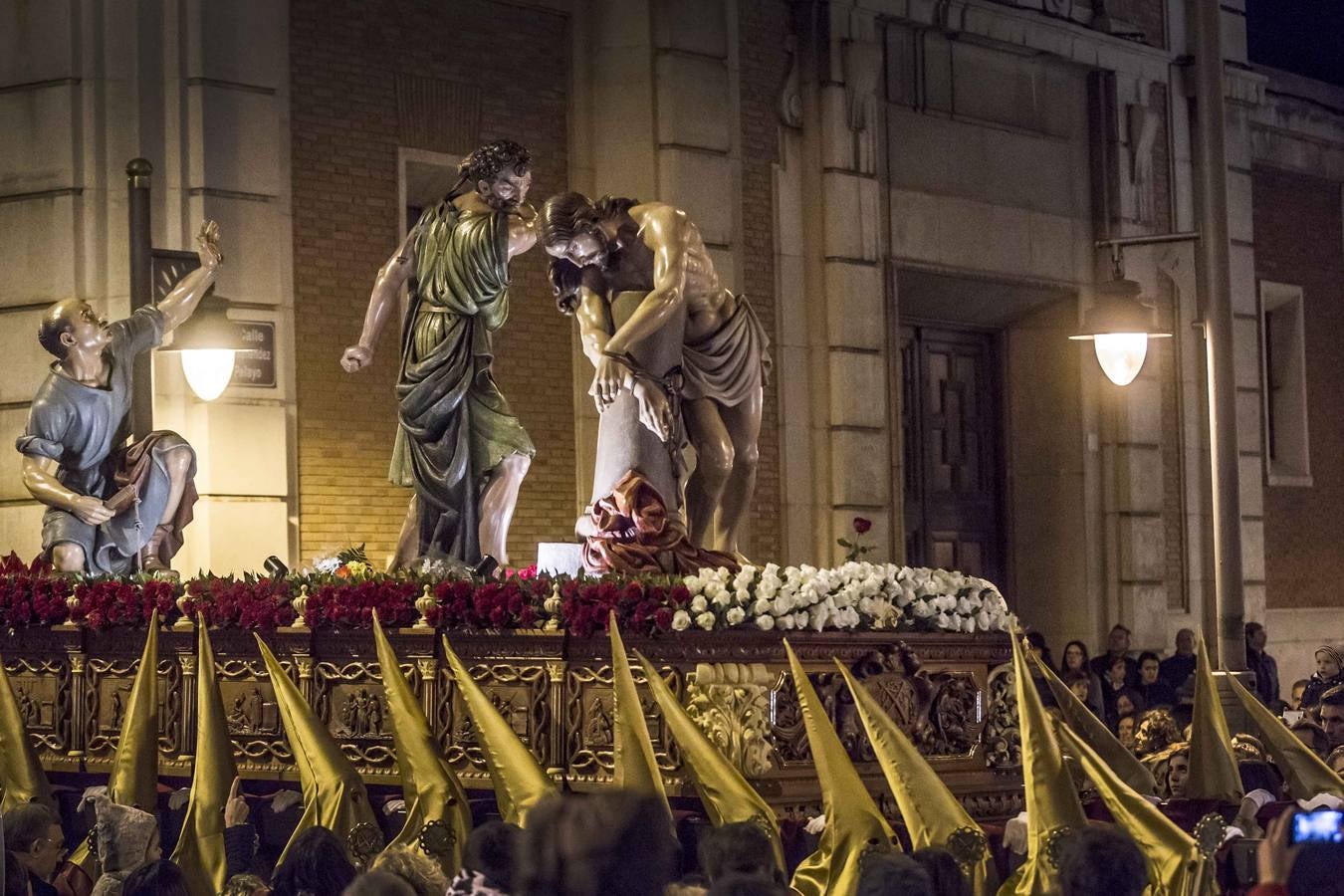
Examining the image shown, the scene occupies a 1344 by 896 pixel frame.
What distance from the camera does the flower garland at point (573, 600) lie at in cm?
838

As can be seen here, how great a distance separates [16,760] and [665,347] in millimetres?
3441

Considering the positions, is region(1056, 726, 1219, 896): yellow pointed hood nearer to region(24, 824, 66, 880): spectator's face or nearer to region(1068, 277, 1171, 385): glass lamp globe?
region(24, 824, 66, 880): spectator's face

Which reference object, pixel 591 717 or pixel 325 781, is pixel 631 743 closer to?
pixel 325 781

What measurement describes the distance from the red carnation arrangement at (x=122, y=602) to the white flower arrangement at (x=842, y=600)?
8.59ft

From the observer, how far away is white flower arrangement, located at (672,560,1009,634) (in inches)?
329

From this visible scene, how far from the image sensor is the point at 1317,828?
4824 millimetres

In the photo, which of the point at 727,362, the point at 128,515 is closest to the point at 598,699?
the point at 727,362

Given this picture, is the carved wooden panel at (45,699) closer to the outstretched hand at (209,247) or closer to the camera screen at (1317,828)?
the outstretched hand at (209,247)

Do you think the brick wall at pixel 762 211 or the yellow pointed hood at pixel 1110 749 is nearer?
the yellow pointed hood at pixel 1110 749

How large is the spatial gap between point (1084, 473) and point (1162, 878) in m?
13.5

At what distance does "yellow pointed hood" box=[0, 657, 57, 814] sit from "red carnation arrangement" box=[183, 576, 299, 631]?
896 mm

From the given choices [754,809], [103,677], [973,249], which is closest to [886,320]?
[973,249]

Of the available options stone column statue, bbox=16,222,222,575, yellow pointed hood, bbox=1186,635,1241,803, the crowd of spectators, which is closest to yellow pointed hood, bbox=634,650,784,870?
the crowd of spectators

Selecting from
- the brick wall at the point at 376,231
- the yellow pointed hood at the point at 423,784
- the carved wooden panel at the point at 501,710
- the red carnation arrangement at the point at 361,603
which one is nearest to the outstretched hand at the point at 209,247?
the brick wall at the point at 376,231
